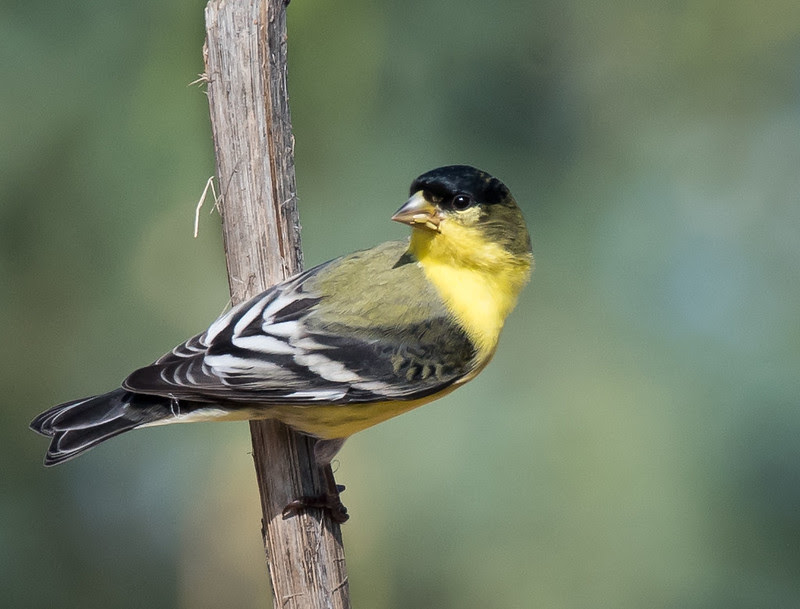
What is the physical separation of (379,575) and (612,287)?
1481mm

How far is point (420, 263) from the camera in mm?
2664

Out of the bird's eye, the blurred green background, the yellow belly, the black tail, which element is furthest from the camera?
the blurred green background

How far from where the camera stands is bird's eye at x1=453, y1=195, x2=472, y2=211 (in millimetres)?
2515

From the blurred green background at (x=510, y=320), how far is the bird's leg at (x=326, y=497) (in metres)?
1.03

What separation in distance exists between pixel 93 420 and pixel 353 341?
2.23ft

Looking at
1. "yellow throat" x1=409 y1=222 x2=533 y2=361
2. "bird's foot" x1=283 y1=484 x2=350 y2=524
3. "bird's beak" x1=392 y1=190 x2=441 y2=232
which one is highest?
"bird's beak" x1=392 y1=190 x2=441 y2=232

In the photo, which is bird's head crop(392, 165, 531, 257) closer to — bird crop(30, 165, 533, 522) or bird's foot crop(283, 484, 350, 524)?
bird crop(30, 165, 533, 522)

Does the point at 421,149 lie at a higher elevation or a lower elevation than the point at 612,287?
higher

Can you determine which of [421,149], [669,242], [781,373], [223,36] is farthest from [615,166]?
[223,36]

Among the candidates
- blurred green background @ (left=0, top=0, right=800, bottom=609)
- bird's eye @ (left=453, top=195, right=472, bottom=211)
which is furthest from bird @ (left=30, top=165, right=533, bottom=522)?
blurred green background @ (left=0, top=0, right=800, bottom=609)

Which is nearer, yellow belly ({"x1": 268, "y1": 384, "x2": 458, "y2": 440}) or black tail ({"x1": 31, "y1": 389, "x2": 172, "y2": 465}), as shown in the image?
black tail ({"x1": 31, "y1": 389, "x2": 172, "y2": 465})

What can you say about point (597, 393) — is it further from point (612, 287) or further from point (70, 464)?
point (70, 464)

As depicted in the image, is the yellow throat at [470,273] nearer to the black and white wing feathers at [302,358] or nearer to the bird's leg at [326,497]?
the black and white wing feathers at [302,358]

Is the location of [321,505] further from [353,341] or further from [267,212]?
[267,212]
